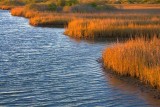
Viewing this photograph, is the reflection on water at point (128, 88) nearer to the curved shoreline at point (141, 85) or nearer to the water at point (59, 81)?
the water at point (59, 81)

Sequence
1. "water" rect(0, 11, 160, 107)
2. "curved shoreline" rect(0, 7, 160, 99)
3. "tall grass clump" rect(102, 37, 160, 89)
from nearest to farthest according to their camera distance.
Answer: "water" rect(0, 11, 160, 107), "curved shoreline" rect(0, 7, 160, 99), "tall grass clump" rect(102, 37, 160, 89)

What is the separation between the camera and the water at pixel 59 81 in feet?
37.8

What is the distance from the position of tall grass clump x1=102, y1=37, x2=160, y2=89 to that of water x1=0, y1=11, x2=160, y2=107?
0.58m

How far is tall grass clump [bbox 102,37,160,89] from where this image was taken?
12.9 m

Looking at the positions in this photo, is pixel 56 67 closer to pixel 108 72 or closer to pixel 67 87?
pixel 108 72

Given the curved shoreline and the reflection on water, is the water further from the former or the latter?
the curved shoreline

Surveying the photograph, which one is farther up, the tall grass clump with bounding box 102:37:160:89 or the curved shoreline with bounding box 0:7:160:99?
the tall grass clump with bounding box 102:37:160:89

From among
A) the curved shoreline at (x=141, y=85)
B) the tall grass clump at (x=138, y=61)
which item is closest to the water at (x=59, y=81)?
the curved shoreline at (x=141, y=85)

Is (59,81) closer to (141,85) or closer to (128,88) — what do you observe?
(128,88)

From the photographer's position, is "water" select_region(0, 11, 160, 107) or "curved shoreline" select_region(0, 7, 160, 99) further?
"curved shoreline" select_region(0, 7, 160, 99)

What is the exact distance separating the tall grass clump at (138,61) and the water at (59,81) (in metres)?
0.58

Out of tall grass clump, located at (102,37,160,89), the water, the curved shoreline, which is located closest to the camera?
the water

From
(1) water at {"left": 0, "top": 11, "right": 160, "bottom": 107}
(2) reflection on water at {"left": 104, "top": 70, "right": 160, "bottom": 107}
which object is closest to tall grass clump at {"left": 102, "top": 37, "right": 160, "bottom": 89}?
(2) reflection on water at {"left": 104, "top": 70, "right": 160, "bottom": 107}

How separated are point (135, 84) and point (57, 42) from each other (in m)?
13.0
